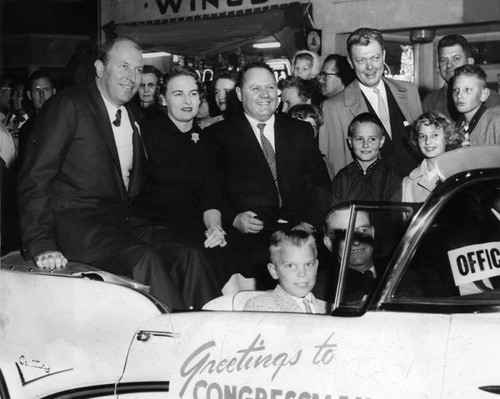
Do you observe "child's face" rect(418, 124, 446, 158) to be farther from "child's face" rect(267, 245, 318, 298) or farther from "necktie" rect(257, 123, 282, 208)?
"child's face" rect(267, 245, 318, 298)

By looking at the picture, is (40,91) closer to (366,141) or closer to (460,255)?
(366,141)

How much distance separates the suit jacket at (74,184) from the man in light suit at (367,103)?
60.0 inches

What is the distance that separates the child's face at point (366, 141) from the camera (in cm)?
416

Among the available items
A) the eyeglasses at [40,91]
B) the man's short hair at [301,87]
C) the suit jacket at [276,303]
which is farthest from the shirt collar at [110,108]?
the eyeglasses at [40,91]

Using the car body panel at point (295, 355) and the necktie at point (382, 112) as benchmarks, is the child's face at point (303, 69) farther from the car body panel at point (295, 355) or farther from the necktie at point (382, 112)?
the car body panel at point (295, 355)

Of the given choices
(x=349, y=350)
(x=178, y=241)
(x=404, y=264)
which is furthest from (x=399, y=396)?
(x=178, y=241)

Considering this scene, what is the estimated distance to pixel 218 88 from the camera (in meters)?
5.81

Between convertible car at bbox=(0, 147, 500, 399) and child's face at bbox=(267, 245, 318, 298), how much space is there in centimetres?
33

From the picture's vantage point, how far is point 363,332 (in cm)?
241

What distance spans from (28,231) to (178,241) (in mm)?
731

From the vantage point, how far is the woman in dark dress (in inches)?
160

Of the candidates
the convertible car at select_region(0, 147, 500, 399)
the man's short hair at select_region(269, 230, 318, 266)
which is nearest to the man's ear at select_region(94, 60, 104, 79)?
the convertible car at select_region(0, 147, 500, 399)

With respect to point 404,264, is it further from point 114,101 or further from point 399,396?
point 114,101

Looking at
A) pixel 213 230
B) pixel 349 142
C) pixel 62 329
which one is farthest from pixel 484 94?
pixel 62 329
